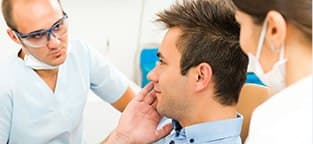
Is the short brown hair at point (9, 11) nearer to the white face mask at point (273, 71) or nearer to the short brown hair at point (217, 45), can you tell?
the short brown hair at point (217, 45)

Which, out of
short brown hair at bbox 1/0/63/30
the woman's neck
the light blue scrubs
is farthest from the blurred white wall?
the woman's neck

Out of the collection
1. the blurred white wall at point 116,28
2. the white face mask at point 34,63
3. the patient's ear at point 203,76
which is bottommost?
the blurred white wall at point 116,28

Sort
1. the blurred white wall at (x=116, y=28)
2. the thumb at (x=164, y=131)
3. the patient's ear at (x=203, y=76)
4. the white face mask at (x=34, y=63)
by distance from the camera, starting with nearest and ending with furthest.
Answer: the patient's ear at (x=203, y=76), the thumb at (x=164, y=131), the white face mask at (x=34, y=63), the blurred white wall at (x=116, y=28)

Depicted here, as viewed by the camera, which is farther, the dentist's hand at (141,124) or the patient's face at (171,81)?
the dentist's hand at (141,124)

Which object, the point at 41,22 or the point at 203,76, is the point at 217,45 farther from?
the point at 41,22

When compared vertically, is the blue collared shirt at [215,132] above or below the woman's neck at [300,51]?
below

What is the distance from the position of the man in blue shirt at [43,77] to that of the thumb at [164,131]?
0.37m

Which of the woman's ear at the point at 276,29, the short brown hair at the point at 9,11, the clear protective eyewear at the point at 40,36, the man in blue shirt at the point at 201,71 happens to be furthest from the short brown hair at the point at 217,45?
the short brown hair at the point at 9,11

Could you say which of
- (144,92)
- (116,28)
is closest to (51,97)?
(144,92)

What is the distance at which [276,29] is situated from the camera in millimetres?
917

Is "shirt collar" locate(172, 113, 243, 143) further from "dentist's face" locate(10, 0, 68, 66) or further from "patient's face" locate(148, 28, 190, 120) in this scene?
"dentist's face" locate(10, 0, 68, 66)

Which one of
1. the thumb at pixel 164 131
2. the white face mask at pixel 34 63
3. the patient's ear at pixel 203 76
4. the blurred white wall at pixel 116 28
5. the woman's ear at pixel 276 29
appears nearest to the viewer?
the woman's ear at pixel 276 29

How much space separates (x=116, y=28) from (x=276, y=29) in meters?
1.92

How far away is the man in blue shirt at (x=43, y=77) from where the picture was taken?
1521 mm
